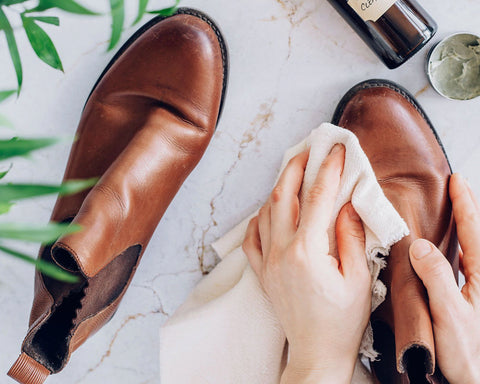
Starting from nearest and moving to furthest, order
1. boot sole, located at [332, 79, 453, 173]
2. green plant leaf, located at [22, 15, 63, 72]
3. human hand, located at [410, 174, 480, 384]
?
green plant leaf, located at [22, 15, 63, 72] → human hand, located at [410, 174, 480, 384] → boot sole, located at [332, 79, 453, 173]

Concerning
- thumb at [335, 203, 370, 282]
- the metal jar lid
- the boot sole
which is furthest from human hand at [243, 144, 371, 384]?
the metal jar lid

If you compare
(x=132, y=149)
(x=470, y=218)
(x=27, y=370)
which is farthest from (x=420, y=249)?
(x=27, y=370)

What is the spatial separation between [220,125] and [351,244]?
1.33ft

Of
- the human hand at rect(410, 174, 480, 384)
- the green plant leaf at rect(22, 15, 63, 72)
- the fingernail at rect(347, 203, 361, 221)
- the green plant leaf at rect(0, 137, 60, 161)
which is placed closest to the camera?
the green plant leaf at rect(0, 137, 60, 161)

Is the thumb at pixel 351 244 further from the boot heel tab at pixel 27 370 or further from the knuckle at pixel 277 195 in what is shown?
the boot heel tab at pixel 27 370

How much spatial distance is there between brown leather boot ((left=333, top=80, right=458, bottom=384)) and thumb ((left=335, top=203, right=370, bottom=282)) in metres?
0.07

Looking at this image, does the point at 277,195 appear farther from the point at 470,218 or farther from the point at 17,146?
the point at 17,146

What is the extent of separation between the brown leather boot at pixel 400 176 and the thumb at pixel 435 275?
0.09 feet

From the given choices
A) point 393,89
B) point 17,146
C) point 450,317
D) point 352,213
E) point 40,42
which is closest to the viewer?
point 17,146

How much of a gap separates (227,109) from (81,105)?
329mm

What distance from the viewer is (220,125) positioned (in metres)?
1.02

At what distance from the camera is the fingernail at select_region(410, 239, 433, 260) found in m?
0.75

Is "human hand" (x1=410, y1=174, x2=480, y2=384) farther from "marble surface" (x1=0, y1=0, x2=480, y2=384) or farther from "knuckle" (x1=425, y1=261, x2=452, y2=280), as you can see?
"marble surface" (x1=0, y1=0, x2=480, y2=384)

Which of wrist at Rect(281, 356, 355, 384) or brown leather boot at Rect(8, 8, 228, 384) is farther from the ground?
brown leather boot at Rect(8, 8, 228, 384)
